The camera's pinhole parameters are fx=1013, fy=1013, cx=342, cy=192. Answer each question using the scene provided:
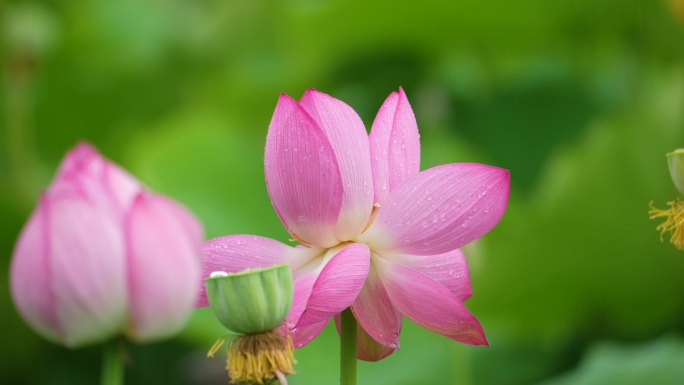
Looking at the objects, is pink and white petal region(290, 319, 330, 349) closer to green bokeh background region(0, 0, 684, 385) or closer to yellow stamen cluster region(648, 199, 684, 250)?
yellow stamen cluster region(648, 199, 684, 250)

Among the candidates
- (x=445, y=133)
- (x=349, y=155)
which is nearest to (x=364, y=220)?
(x=349, y=155)

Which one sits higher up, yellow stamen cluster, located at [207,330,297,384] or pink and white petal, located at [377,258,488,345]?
pink and white petal, located at [377,258,488,345]

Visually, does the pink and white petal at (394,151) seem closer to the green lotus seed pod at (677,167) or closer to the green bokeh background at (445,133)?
the green lotus seed pod at (677,167)

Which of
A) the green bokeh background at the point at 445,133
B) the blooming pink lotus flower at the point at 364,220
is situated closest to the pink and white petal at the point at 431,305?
the blooming pink lotus flower at the point at 364,220

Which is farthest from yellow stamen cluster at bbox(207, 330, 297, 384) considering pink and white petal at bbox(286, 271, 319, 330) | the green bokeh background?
the green bokeh background

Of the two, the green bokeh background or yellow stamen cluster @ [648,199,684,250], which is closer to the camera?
yellow stamen cluster @ [648,199,684,250]

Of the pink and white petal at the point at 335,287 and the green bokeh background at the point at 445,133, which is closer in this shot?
the pink and white petal at the point at 335,287

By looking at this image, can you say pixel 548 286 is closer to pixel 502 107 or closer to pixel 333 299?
Answer: pixel 502 107

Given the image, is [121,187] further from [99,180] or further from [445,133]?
[445,133]
